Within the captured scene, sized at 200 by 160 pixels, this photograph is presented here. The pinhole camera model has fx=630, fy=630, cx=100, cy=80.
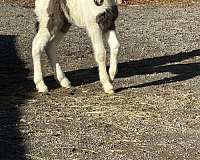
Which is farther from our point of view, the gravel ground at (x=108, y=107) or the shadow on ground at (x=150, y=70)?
the shadow on ground at (x=150, y=70)

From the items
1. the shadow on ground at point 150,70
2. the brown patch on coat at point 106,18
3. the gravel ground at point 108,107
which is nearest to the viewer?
the gravel ground at point 108,107

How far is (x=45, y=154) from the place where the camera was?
5.98 m

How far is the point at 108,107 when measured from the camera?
25.7 ft

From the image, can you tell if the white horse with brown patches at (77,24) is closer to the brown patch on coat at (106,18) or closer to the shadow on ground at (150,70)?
the brown patch on coat at (106,18)

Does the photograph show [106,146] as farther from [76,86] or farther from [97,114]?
Answer: [76,86]

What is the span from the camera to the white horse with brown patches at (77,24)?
28.0ft

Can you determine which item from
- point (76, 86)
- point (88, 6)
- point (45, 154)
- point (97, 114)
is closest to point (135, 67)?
point (76, 86)

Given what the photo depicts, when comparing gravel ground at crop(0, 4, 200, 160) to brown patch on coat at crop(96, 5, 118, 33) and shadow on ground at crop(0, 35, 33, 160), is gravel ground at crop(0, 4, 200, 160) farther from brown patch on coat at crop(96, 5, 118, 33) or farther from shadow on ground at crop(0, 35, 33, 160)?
brown patch on coat at crop(96, 5, 118, 33)

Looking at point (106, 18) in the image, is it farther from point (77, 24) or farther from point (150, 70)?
point (150, 70)

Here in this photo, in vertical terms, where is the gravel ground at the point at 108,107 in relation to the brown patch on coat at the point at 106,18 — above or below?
below

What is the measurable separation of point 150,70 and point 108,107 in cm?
287

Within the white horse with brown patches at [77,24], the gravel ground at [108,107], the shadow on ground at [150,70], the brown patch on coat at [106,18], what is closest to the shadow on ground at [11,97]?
the gravel ground at [108,107]

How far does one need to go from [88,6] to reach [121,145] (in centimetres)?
284

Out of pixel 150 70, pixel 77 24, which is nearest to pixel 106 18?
pixel 77 24
